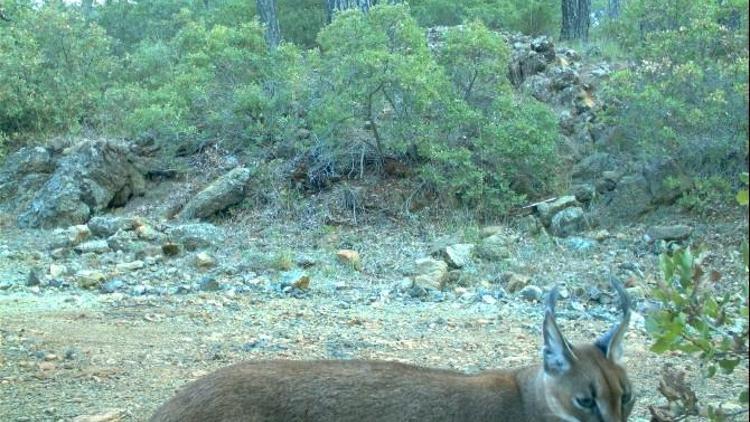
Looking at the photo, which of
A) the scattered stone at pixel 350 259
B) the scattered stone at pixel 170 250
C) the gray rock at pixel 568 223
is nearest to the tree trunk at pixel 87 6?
the scattered stone at pixel 170 250

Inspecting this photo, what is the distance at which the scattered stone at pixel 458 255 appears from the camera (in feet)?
37.4

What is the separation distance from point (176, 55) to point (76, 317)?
11730mm

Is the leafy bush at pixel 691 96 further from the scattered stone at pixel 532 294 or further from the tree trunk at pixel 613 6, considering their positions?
the tree trunk at pixel 613 6

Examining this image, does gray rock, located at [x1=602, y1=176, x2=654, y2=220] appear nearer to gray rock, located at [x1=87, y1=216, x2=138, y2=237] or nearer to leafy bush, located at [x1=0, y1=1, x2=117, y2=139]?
gray rock, located at [x1=87, y1=216, x2=138, y2=237]

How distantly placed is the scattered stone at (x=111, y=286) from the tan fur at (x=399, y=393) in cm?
597

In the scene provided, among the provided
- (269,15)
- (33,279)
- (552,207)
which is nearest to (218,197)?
(33,279)

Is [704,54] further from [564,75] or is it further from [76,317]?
[76,317]

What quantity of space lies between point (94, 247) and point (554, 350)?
880 cm

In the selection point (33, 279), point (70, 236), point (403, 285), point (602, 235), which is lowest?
point (602, 235)

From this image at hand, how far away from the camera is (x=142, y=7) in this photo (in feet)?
94.1

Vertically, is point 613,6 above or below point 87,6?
below

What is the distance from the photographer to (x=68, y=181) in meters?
15.1

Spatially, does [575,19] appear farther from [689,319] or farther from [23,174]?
[689,319]

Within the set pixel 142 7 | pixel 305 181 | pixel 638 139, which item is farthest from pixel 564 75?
pixel 142 7
